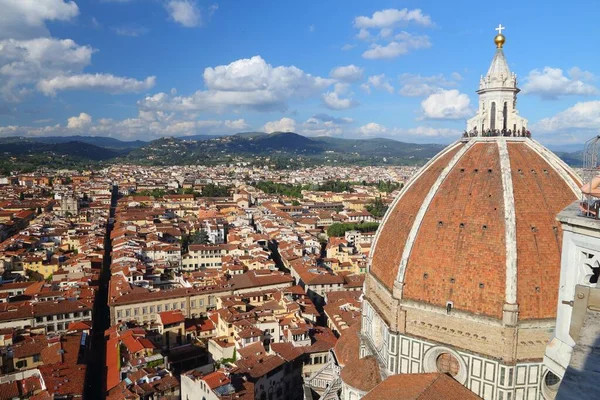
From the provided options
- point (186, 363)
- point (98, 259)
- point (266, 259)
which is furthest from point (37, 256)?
point (186, 363)

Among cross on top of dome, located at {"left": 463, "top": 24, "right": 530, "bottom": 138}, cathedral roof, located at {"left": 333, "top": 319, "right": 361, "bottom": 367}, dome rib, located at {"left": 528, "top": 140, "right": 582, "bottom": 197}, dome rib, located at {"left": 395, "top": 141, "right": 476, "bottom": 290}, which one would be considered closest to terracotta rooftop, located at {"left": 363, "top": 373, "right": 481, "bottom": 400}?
dome rib, located at {"left": 395, "top": 141, "right": 476, "bottom": 290}

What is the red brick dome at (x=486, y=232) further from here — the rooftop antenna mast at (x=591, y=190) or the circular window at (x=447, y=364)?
the rooftop antenna mast at (x=591, y=190)

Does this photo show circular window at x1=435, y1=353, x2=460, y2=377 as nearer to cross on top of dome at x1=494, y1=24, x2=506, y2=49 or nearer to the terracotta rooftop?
the terracotta rooftop

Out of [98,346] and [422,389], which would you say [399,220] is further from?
[98,346]

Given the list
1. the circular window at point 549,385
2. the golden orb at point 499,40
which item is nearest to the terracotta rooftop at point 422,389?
the circular window at point 549,385

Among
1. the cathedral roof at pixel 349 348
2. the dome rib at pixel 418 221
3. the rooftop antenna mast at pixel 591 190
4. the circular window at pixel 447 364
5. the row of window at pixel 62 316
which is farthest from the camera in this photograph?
the row of window at pixel 62 316

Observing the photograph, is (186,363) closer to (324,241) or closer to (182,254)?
(182,254)

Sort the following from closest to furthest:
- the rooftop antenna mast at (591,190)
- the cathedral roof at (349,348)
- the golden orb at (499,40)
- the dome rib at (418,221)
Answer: the rooftop antenna mast at (591,190) < the dome rib at (418,221) < the golden orb at (499,40) < the cathedral roof at (349,348)
